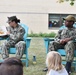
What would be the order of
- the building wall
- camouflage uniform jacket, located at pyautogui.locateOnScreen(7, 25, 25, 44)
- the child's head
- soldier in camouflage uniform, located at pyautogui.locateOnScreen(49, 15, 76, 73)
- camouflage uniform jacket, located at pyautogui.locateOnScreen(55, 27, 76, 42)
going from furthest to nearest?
the building wall < camouflage uniform jacket, located at pyautogui.locateOnScreen(7, 25, 25, 44) < camouflage uniform jacket, located at pyautogui.locateOnScreen(55, 27, 76, 42) < soldier in camouflage uniform, located at pyautogui.locateOnScreen(49, 15, 76, 73) < the child's head

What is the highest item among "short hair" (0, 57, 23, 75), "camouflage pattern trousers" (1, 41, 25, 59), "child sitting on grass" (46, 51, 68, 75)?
"short hair" (0, 57, 23, 75)

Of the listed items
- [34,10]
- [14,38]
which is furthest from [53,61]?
[34,10]

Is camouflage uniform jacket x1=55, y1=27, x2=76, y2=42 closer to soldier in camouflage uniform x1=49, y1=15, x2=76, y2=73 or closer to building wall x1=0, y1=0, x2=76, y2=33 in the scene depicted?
soldier in camouflage uniform x1=49, y1=15, x2=76, y2=73

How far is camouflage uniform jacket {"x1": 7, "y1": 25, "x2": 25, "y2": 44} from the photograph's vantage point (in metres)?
5.77

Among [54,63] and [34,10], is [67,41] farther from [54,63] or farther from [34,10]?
[34,10]

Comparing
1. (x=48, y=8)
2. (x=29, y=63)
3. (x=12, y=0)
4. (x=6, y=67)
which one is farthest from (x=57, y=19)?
(x=6, y=67)

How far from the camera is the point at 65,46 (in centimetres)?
536

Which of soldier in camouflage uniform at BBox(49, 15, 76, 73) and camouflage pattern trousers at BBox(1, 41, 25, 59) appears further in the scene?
camouflage pattern trousers at BBox(1, 41, 25, 59)

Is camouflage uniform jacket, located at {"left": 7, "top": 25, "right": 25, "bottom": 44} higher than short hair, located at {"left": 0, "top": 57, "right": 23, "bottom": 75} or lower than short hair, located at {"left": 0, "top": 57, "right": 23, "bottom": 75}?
lower

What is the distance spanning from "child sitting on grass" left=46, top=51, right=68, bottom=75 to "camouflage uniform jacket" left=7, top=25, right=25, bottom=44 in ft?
8.77

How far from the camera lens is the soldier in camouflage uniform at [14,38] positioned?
5.61 m

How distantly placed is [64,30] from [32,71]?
1070 mm

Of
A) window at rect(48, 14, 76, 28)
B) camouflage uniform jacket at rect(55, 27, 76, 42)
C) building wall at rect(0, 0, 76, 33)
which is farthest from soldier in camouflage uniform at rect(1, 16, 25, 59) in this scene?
window at rect(48, 14, 76, 28)

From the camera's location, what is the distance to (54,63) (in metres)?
3.09
